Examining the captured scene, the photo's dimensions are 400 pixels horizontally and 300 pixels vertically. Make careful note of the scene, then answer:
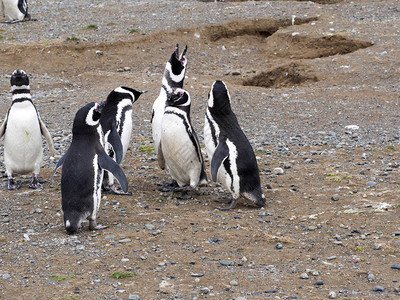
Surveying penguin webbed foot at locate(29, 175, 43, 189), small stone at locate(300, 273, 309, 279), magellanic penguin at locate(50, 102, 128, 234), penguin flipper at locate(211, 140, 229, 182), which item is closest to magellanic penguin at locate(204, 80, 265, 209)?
penguin flipper at locate(211, 140, 229, 182)

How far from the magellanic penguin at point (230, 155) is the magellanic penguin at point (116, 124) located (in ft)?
2.96

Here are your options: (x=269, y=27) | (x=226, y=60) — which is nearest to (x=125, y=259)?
(x=226, y=60)

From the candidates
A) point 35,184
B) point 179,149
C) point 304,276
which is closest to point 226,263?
point 304,276

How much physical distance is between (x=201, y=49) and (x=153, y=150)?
600 cm

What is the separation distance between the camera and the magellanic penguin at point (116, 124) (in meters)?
6.42

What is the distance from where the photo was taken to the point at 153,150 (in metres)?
8.01

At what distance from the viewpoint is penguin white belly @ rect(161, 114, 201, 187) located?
6.50 metres

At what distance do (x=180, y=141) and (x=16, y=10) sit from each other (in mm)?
9870

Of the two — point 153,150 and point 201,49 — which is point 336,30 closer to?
point 201,49

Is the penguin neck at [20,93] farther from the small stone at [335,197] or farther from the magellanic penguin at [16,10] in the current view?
the magellanic penguin at [16,10]

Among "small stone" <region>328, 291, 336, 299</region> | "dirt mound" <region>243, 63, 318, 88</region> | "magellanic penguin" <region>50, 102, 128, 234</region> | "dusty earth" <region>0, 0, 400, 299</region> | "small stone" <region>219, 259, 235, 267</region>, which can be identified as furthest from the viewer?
"dirt mound" <region>243, 63, 318, 88</region>

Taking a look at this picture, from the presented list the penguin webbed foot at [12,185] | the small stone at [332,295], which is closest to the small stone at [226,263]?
the small stone at [332,295]

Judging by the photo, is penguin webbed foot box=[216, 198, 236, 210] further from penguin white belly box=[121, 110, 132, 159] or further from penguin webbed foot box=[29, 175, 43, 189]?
penguin webbed foot box=[29, 175, 43, 189]

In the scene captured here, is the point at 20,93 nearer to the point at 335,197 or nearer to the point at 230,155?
the point at 230,155
